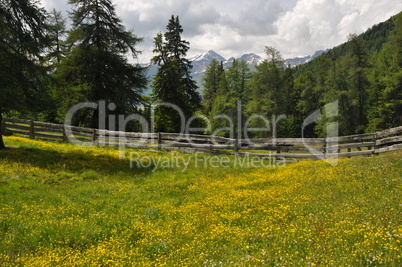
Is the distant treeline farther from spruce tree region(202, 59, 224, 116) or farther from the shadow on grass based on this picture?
the shadow on grass

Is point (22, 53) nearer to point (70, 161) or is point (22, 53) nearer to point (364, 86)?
point (70, 161)

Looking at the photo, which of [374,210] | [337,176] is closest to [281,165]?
[337,176]

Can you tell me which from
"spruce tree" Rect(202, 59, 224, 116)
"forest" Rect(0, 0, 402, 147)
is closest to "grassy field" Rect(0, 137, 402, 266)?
"forest" Rect(0, 0, 402, 147)

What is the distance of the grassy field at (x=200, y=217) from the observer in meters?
5.23

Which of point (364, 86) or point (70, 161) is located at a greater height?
point (364, 86)

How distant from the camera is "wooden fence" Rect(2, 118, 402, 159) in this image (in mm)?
16469

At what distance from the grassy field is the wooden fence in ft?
14.9

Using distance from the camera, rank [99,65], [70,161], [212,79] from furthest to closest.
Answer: [212,79], [99,65], [70,161]

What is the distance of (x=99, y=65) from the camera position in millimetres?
24797

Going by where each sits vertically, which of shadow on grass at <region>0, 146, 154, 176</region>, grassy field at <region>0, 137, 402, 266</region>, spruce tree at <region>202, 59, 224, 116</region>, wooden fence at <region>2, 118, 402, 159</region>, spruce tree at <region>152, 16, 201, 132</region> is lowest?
grassy field at <region>0, 137, 402, 266</region>

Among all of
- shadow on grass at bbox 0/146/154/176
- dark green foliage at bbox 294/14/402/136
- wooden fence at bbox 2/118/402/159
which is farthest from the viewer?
dark green foliage at bbox 294/14/402/136

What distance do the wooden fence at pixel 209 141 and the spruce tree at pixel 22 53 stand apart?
6538 mm

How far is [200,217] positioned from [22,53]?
15.3 m

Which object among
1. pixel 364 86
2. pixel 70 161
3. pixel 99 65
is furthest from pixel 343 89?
pixel 70 161
